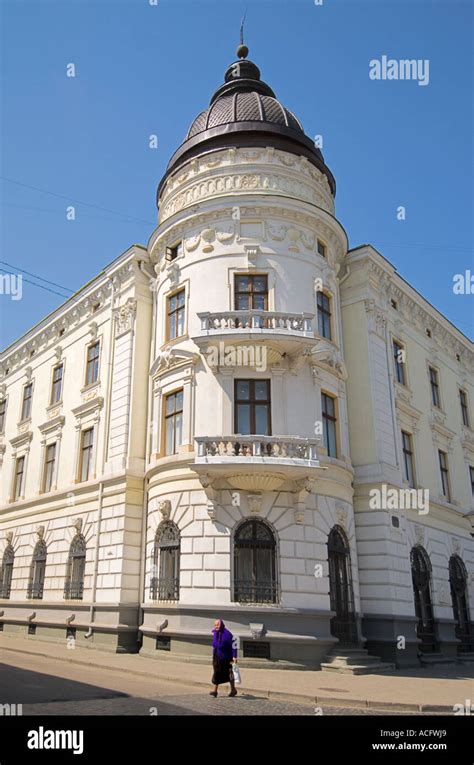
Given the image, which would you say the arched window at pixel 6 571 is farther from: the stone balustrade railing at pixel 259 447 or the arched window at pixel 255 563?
the stone balustrade railing at pixel 259 447

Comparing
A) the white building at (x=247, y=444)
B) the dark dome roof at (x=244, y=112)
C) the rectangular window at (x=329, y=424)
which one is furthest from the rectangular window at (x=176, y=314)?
the dark dome roof at (x=244, y=112)

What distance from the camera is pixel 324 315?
76.0 ft

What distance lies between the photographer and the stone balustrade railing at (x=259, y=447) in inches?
733

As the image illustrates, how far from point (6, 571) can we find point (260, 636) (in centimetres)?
1755

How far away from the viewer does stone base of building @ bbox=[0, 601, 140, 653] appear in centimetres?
2075

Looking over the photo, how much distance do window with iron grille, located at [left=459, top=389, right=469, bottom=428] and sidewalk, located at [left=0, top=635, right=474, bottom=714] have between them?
49.1 ft

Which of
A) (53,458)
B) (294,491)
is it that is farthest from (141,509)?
(53,458)

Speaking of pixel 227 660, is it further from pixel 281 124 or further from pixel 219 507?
pixel 281 124

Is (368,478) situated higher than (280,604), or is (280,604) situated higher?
(368,478)

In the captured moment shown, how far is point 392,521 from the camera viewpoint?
873 inches

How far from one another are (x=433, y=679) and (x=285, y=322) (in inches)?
462

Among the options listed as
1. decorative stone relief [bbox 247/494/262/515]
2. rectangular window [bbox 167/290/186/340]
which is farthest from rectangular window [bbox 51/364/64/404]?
decorative stone relief [bbox 247/494/262/515]

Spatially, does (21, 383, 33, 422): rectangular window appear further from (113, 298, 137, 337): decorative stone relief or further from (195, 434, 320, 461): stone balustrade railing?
(195, 434, 320, 461): stone balustrade railing
